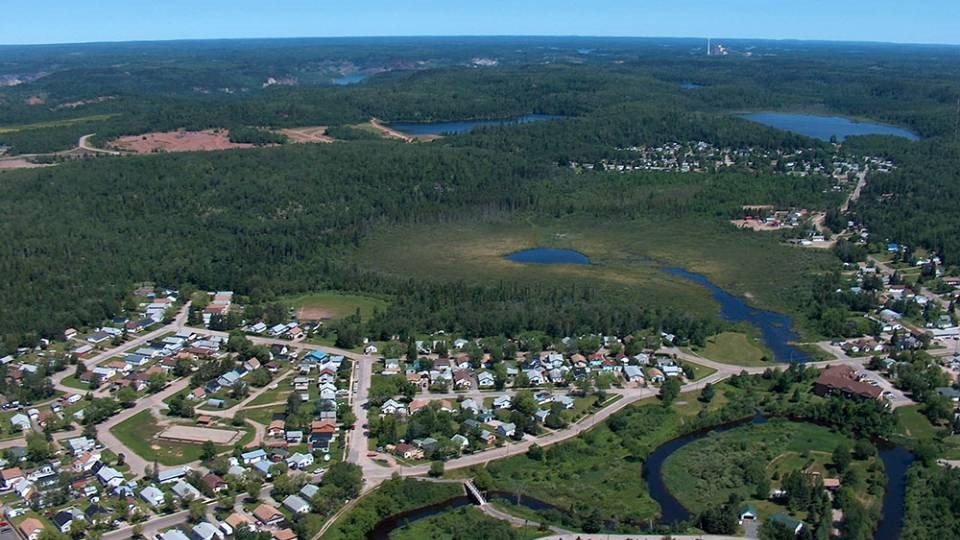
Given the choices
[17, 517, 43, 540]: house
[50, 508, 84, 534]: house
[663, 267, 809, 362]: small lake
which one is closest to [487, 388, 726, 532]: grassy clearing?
[663, 267, 809, 362]: small lake

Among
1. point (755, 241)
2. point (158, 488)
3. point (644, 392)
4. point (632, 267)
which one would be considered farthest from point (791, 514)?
point (755, 241)

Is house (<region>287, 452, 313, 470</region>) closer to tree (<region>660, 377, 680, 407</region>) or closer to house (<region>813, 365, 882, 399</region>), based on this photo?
tree (<region>660, 377, 680, 407</region>)

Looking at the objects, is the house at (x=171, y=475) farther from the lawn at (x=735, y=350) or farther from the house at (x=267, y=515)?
the lawn at (x=735, y=350)

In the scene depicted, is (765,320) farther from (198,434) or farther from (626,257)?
(198,434)

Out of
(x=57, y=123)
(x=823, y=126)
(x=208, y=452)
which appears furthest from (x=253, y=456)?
(x=823, y=126)

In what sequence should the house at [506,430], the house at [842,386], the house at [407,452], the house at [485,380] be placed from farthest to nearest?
the house at [485,380]
the house at [842,386]
the house at [506,430]
the house at [407,452]

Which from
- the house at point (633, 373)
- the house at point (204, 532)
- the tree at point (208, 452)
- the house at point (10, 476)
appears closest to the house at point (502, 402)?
the house at point (633, 373)
